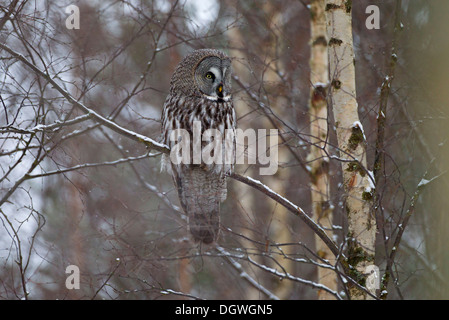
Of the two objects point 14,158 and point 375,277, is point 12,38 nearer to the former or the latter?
point 14,158

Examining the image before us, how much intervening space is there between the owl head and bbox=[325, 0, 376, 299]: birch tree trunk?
3.03ft

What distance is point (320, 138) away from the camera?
206 inches

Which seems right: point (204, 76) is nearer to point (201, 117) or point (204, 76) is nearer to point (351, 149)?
point (201, 117)

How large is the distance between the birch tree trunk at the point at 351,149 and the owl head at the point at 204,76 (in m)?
0.92

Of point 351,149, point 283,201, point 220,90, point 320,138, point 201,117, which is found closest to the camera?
point 283,201

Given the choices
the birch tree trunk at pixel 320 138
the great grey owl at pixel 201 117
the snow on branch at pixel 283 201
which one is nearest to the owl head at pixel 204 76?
the great grey owl at pixel 201 117

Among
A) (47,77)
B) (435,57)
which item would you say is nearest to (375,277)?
(47,77)

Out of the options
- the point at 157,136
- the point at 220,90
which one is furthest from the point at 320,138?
the point at 157,136

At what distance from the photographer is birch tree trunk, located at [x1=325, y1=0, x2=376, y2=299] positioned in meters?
3.85

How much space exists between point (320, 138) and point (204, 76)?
1.26m

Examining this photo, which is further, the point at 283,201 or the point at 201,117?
the point at 201,117

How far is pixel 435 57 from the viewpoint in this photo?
5.63 m

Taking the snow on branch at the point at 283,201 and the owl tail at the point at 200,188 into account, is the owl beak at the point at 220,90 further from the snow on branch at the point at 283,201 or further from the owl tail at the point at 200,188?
the snow on branch at the point at 283,201
